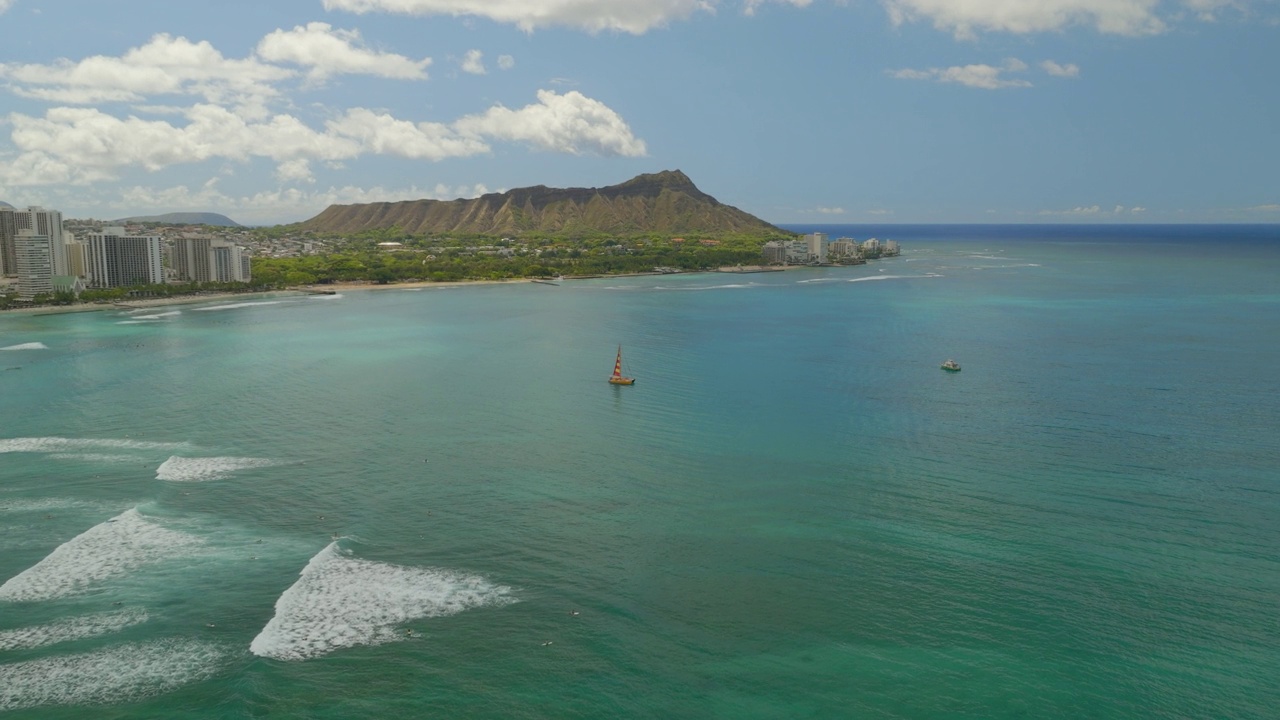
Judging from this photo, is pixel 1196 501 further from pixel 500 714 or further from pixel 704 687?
pixel 500 714

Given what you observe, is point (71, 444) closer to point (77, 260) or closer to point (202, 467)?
point (202, 467)

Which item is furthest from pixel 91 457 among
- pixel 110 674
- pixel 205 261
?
pixel 205 261

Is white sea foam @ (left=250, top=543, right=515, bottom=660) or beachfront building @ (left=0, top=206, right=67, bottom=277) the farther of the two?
beachfront building @ (left=0, top=206, right=67, bottom=277)

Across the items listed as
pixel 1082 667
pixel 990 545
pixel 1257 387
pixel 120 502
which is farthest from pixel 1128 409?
pixel 120 502

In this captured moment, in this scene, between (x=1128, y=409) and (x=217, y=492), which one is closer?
(x=217, y=492)

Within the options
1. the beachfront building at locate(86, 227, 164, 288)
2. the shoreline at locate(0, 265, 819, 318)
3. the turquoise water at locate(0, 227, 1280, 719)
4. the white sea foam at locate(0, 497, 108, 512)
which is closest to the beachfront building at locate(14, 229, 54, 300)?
the shoreline at locate(0, 265, 819, 318)

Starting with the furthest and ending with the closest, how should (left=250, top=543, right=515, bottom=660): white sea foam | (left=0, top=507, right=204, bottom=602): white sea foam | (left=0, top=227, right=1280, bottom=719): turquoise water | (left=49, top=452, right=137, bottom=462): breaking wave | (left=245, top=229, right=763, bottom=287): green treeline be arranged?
(left=245, top=229, right=763, bottom=287): green treeline, (left=49, top=452, right=137, bottom=462): breaking wave, (left=0, top=507, right=204, bottom=602): white sea foam, (left=250, top=543, right=515, bottom=660): white sea foam, (left=0, top=227, right=1280, bottom=719): turquoise water

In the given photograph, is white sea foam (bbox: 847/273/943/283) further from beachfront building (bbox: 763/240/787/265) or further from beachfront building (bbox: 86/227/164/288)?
beachfront building (bbox: 86/227/164/288)
